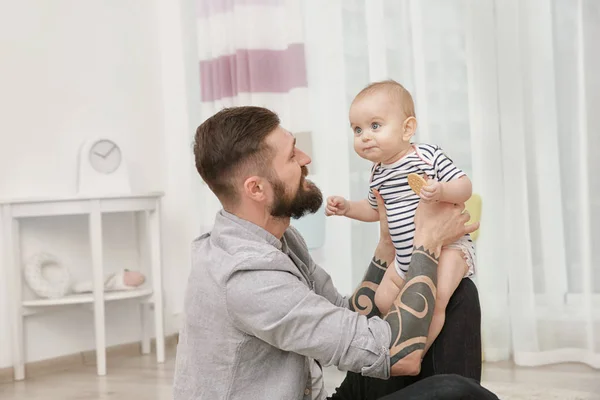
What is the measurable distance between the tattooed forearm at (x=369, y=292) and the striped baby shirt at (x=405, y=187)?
70mm

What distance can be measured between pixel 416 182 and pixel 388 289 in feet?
0.73

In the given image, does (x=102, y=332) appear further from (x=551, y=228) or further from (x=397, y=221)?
(x=397, y=221)

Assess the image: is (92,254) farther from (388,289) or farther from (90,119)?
(388,289)

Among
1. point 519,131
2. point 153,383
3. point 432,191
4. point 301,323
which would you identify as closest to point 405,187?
point 432,191

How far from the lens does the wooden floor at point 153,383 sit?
274 centimetres

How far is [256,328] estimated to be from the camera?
1448 millimetres

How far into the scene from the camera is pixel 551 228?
304 centimetres

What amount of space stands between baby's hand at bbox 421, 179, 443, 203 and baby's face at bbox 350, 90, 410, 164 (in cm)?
17

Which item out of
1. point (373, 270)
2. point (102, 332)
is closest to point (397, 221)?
point (373, 270)

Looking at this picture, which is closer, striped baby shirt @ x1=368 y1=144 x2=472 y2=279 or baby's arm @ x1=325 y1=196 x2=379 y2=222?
striped baby shirt @ x1=368 y1=144 x2=472 y2=279

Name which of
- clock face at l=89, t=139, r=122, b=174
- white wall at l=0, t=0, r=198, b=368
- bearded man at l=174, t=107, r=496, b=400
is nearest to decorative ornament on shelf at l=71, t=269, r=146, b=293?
white wall at l=0, t=0, r=198, b=368

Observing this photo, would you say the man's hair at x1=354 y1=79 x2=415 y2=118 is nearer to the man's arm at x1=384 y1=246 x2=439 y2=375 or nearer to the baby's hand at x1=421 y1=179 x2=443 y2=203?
the baby's hand at x1=421 y1=179 x2=443 y2=203

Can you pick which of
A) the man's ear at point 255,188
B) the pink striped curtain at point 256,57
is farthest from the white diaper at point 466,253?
the pink striped curtain at point 256,57

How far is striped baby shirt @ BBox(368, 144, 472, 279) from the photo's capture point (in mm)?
1668
